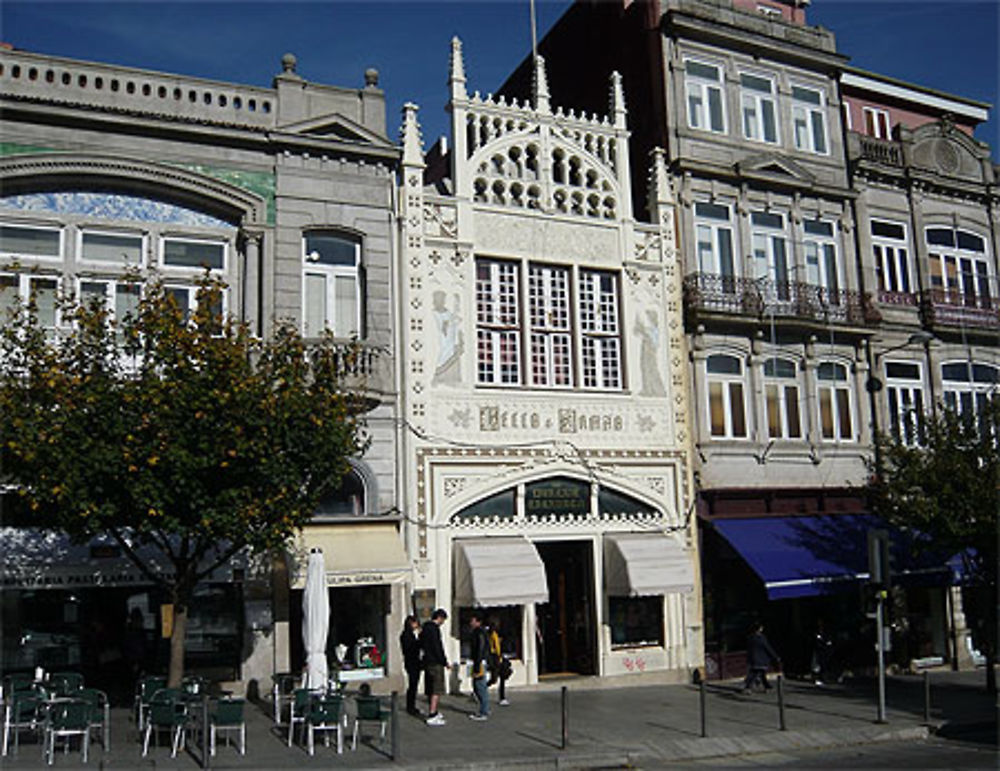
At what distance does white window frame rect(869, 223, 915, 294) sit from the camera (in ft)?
86.5

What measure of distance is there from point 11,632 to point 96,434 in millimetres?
5099

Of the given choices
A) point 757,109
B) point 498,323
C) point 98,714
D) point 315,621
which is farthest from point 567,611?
point 757,109

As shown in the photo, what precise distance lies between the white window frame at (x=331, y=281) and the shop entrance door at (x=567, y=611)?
617 cm

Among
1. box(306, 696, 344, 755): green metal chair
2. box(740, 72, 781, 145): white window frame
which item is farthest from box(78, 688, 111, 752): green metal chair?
box(740, 72, 781, 145): white window frame

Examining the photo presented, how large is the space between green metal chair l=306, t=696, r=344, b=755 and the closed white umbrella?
1.43m

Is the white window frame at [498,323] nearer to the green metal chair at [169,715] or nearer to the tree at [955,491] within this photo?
the tree at [955,491]

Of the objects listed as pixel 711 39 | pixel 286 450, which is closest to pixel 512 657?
pixel 286 450

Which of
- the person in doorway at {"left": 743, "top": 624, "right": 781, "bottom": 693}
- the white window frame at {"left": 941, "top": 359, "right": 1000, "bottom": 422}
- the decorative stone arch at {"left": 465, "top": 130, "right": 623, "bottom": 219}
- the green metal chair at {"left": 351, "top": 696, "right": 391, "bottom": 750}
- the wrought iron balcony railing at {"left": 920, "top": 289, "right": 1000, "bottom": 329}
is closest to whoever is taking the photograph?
the green metal chair at {"left": 351, "top": 696, "right": 391, "bottom": 750}

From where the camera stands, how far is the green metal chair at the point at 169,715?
1265cm

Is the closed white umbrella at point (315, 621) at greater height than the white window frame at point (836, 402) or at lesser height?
lesser

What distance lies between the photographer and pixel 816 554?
22.0 meters

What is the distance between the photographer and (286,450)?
583 inches

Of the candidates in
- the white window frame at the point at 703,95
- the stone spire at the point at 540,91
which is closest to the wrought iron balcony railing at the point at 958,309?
the white window frame at the point at 703,95

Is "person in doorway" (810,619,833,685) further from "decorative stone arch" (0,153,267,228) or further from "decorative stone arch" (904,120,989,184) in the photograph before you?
"decorative stone arch" (0,153,267,228)
